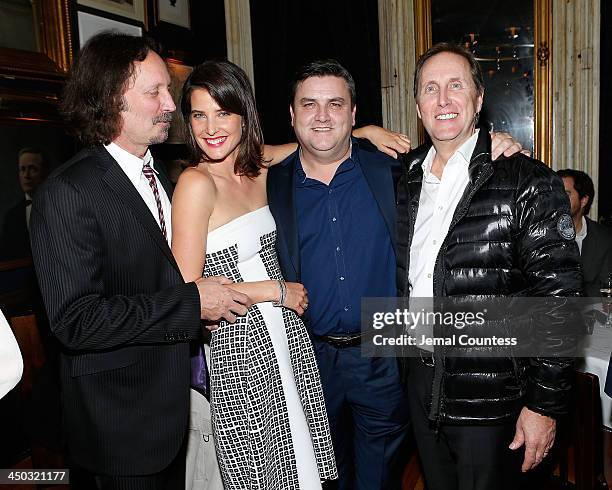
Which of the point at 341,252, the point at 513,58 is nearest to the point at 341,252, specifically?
the point at 341,252

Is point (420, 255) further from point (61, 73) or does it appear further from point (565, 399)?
point (61, 73)

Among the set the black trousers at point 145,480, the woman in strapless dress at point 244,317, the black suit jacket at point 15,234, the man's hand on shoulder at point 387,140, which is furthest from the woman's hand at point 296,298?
the black suit jacket at point 15,234

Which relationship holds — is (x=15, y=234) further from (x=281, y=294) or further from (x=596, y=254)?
(x=596, y=254)

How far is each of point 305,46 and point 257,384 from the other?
3.46m

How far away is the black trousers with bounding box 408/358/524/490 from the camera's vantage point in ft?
5.67

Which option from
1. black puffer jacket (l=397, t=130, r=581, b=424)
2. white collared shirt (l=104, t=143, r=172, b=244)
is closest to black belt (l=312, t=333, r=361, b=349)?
black puffer jacket (l=397, t=130, r=581, b=424)

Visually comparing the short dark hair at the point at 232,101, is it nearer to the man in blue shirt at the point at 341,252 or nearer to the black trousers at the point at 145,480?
the man in blue shirt at the point at 341,252

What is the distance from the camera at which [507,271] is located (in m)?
1.68

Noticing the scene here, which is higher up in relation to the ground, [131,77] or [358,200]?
[131,77]

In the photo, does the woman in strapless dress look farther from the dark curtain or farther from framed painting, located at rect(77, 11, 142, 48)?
the dark curtain

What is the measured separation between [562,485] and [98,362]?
63.0 inches

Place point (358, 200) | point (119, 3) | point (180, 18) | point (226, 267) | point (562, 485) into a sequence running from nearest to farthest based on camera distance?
point (226, 267) < point (562, 485) < point (358, 200) < point (119, 3) < point (180, 18)

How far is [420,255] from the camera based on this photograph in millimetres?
1848

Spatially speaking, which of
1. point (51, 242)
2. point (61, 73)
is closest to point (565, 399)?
point (51, 242)
